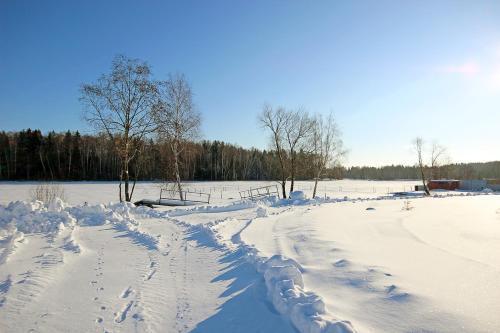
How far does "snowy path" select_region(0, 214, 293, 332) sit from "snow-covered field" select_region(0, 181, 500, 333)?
2cm

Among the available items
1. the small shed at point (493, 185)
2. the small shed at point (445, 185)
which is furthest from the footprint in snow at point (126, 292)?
the small shed at point (445, 185)

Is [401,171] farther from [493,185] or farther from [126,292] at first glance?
[126,292]

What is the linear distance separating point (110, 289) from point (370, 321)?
400 centimetres

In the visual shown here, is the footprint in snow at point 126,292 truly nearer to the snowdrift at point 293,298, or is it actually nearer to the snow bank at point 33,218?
the snowdrift at point 293,298

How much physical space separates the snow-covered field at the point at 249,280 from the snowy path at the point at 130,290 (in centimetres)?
2

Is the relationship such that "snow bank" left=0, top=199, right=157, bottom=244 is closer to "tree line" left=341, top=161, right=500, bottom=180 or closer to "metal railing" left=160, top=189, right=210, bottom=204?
"metal railing" left=160, top=189, right=210, bottom=204

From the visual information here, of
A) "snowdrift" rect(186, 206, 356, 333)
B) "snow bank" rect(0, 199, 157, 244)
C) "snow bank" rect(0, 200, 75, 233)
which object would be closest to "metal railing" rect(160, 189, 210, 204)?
"snow bank" rect(0, 199, 157, 244)

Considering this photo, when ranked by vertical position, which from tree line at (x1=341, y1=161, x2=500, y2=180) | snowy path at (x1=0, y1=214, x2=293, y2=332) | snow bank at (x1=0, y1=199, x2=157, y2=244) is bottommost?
snowy path at (x1=0, y1=214, x2=293, y2=332)

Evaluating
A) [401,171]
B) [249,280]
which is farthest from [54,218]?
[401,171]

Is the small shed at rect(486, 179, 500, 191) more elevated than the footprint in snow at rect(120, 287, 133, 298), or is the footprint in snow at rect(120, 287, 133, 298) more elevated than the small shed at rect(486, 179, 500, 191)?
the small shed at rect(486, 179, 500, 191)

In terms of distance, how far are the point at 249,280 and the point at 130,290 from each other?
200cm

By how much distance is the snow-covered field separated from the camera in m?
4.16

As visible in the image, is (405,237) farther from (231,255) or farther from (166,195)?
(166,195)

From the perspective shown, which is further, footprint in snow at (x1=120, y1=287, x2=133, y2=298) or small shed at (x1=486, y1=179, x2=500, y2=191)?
small shed at (x1=486, y1=179, x2=500, y2=191)
